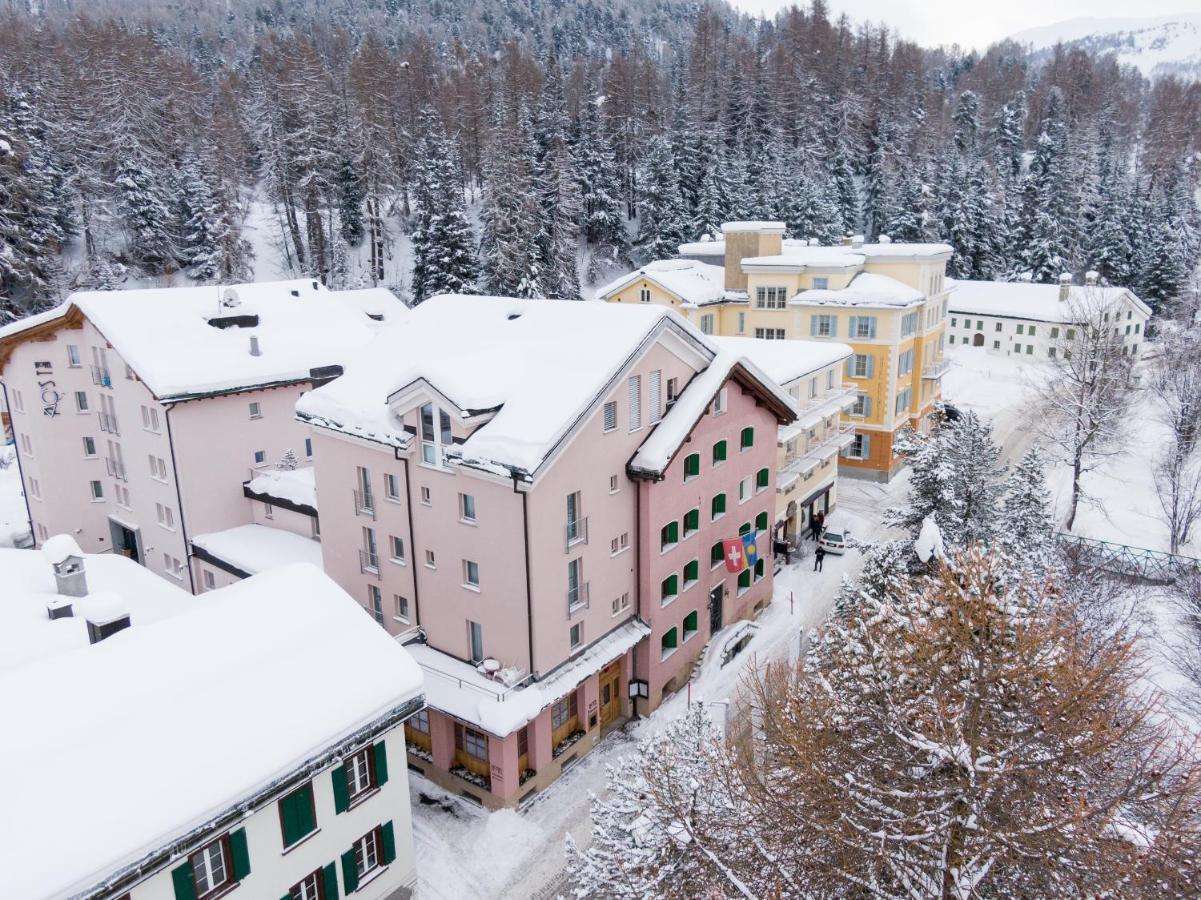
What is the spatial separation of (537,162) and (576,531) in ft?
233

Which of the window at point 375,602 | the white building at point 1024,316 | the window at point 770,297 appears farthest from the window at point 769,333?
the window at point 375,602

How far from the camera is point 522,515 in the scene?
23281mm

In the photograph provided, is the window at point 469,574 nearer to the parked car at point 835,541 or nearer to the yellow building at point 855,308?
the parked car at point 835,541

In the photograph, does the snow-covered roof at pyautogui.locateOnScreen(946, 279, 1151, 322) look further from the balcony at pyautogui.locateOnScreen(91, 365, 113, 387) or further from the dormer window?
the balcony at pyautogui.locateOnScreen(91, 365, 113, 387)

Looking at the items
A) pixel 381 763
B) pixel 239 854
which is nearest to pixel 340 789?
pixel 381 763

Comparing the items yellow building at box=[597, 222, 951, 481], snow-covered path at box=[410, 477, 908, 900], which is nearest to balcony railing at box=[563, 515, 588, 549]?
snow-covered path at box=[410, 477, 908, 900]

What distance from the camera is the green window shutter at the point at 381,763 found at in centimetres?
1860

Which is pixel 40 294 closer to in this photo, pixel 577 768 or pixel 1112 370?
pixel 577 768

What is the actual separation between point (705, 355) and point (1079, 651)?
16467 mm

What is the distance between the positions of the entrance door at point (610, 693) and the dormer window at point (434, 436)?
30.8 feet

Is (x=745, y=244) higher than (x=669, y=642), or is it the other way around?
(x=745, y=244)

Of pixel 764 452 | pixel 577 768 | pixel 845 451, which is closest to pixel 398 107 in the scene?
pixel 845 451

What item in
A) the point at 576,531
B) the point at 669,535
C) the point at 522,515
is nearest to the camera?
the point at 522,515

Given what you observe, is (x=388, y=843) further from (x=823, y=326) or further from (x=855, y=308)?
(x=823, y=326)
